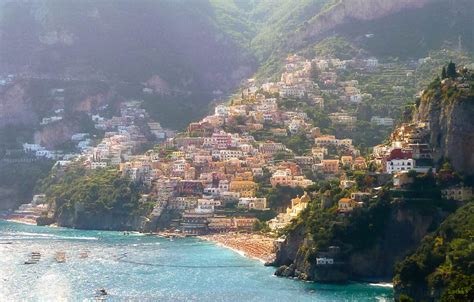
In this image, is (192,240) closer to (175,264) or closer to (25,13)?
(175,264)

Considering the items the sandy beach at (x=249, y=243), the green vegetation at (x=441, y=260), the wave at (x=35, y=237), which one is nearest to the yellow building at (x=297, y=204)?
the sandy beach at (x=249, y=243)

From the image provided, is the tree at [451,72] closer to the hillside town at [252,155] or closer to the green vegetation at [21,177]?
the hillside town at [252,155]

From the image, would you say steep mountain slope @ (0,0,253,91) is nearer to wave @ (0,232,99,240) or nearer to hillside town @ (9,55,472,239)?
hillside town @ (9,55,472,239)

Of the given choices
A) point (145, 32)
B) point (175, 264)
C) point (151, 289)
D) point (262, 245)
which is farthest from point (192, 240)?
point (145, 32)

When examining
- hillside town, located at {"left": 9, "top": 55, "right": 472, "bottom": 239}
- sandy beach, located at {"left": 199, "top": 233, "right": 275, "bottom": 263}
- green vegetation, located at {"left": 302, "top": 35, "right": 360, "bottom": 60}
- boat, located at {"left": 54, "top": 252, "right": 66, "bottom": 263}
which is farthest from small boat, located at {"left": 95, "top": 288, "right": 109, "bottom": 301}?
green vegetation, located at {"left": 302, "top": 35, "right": 360, "bottom": 60}

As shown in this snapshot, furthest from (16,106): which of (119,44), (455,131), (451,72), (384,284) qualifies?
(384,284)

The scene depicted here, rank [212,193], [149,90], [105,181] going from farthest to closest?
1. [149,90]
2. [105,181]
3. [212,193]
